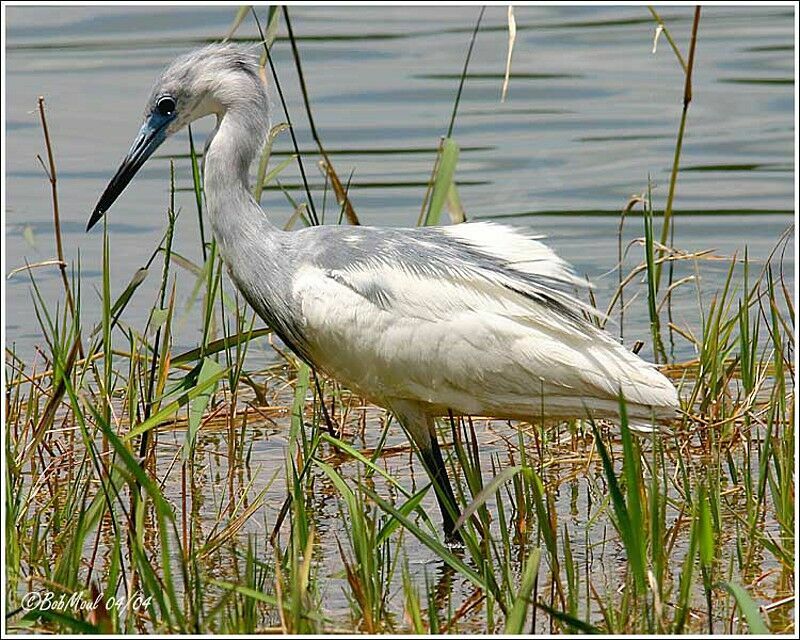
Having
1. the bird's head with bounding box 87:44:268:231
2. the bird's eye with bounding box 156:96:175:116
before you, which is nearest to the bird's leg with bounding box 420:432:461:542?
the bird's head with bounding box 87:44:268:231

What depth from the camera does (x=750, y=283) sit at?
26.0ft

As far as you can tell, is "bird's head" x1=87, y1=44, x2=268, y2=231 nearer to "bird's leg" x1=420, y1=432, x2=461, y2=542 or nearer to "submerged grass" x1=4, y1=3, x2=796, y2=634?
"submerged grass" x1=4, y1=3, x2=796, y2=634

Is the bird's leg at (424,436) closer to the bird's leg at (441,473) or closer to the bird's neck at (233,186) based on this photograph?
the bird's leg at (441,473)

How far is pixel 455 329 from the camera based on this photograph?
484cm

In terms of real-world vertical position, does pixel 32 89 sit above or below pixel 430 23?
below

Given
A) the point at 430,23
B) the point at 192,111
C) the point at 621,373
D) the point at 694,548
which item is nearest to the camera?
the point at 694,548

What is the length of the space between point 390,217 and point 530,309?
424 cm

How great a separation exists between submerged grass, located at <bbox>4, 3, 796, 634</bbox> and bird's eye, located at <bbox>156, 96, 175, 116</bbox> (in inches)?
9.9

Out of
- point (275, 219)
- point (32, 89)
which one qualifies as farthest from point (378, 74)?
point (275, 219)

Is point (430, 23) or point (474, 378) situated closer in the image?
point (474, 378)

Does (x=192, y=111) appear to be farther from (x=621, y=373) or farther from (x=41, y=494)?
(x=621, y=373)

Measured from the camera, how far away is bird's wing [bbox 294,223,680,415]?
4816mm

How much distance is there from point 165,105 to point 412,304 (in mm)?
1163

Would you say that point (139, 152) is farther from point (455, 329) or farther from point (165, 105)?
point (455, 329)
